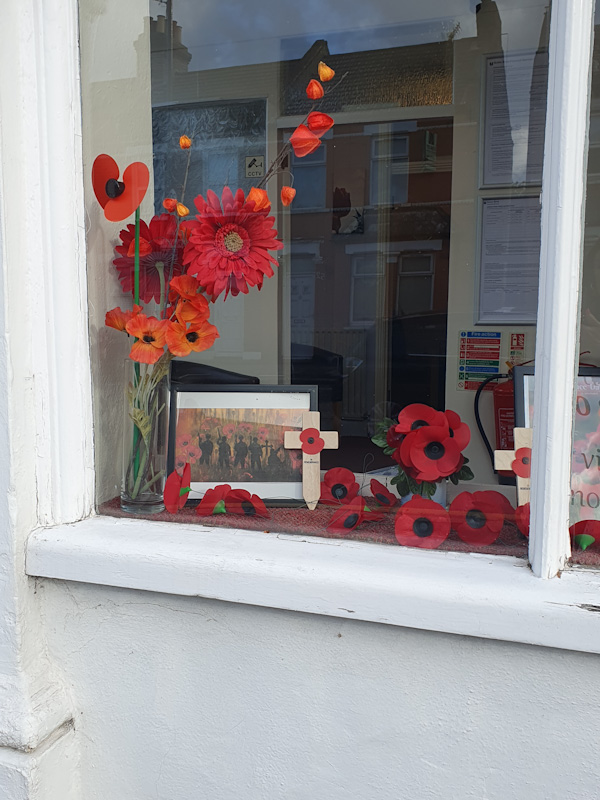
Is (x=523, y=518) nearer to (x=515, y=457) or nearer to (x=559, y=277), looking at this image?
(x=515, y=457)

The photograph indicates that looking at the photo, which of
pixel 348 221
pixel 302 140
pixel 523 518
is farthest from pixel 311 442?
pixel 348 221

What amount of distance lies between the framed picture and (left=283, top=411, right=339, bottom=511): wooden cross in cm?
1

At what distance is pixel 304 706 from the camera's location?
46.1 inches

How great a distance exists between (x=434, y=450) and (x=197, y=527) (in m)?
0.49

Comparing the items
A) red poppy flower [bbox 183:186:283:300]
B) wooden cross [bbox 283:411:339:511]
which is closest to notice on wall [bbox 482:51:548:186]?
red poppy flower [bbox 183:186:283:300]

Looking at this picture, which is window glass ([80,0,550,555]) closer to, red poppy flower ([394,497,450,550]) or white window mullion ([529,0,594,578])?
red poppy flower ([394,497,450,550])

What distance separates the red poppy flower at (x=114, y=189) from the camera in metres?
1.35

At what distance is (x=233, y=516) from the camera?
1326 mm

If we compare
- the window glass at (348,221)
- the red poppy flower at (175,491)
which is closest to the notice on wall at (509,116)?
the window glass at (348,221)

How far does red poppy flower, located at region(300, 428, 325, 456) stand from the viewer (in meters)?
1.37

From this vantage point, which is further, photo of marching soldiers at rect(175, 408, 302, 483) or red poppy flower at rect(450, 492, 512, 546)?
photo of marching soldiers at rect(175, 408, 302, 483)

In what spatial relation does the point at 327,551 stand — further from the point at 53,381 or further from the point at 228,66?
the point at 228,66

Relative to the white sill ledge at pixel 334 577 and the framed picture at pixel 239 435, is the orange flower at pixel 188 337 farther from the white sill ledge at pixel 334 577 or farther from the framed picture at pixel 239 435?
the white sill ledge at pixel 334 577

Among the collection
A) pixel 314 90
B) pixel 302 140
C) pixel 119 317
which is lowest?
pixel 119 317
